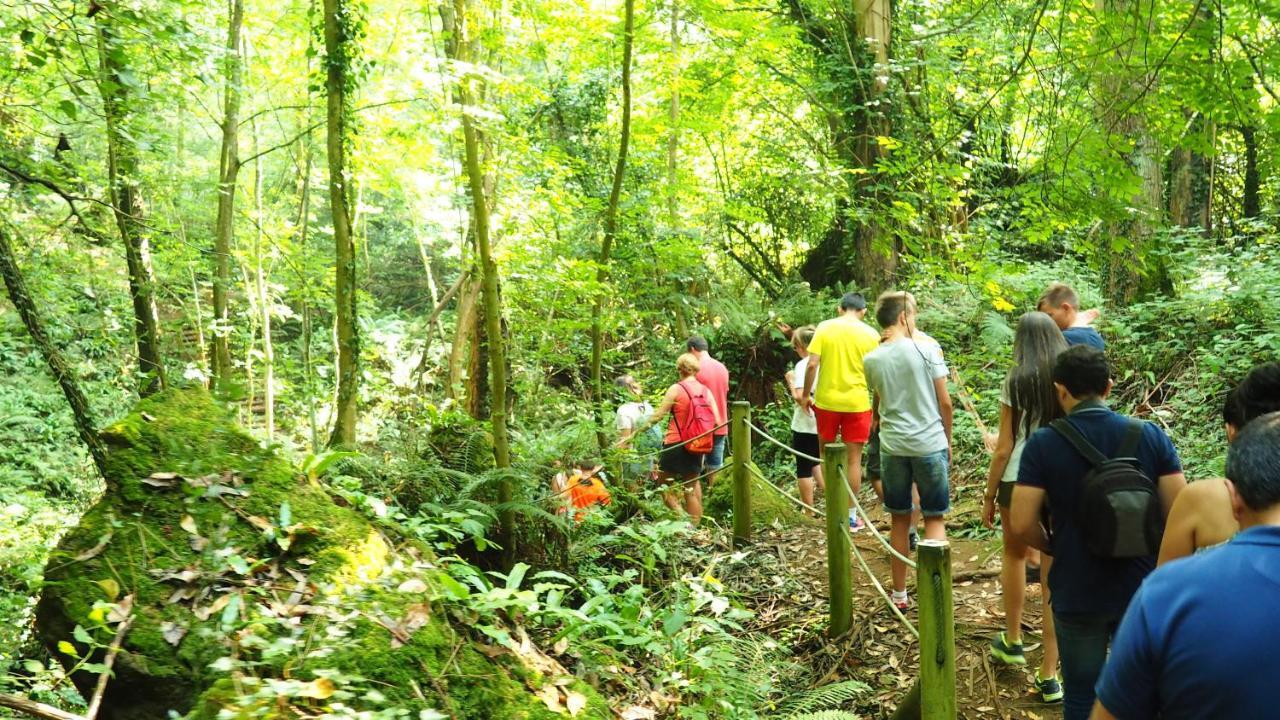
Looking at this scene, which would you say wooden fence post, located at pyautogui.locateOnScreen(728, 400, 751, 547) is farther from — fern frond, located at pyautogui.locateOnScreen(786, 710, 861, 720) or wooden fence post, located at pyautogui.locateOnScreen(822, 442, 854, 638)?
fern frond, located at pyautogui.locateOnScreen(786, 710, 861, 720)

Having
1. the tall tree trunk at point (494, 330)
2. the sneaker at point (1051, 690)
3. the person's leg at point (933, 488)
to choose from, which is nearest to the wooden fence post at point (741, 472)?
the person's leg at point (933, 488)

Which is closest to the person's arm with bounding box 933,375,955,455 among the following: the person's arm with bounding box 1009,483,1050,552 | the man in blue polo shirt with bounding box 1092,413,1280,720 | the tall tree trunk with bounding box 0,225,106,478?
the person's arm with bounding box 1009,483,1050,552

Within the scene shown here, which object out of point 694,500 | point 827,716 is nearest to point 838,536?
point 827,716

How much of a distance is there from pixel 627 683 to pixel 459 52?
5.77 meters

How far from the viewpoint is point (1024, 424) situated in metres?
4.58

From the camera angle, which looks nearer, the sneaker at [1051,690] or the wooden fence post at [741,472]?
the sneaker at [1051,690]

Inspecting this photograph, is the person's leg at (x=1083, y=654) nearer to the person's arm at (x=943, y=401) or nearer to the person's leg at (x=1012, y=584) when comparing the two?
the person's leg at (x=1012, y=584)

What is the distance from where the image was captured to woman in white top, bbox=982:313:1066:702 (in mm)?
4371

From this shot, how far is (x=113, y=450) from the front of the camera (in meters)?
3.71

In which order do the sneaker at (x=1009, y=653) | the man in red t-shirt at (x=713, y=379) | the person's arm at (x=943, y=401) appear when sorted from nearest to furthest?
the sneaker at (x=1009, y=653)
the person's arm at (x=943, y=401)
the man in red t-shirt at (x=713, y=379)

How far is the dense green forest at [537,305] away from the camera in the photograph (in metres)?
3.28

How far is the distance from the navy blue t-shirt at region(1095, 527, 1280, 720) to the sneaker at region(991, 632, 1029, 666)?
3.35 m

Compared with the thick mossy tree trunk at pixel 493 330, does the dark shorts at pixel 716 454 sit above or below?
below

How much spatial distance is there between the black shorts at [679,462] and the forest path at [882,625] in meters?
0.95
